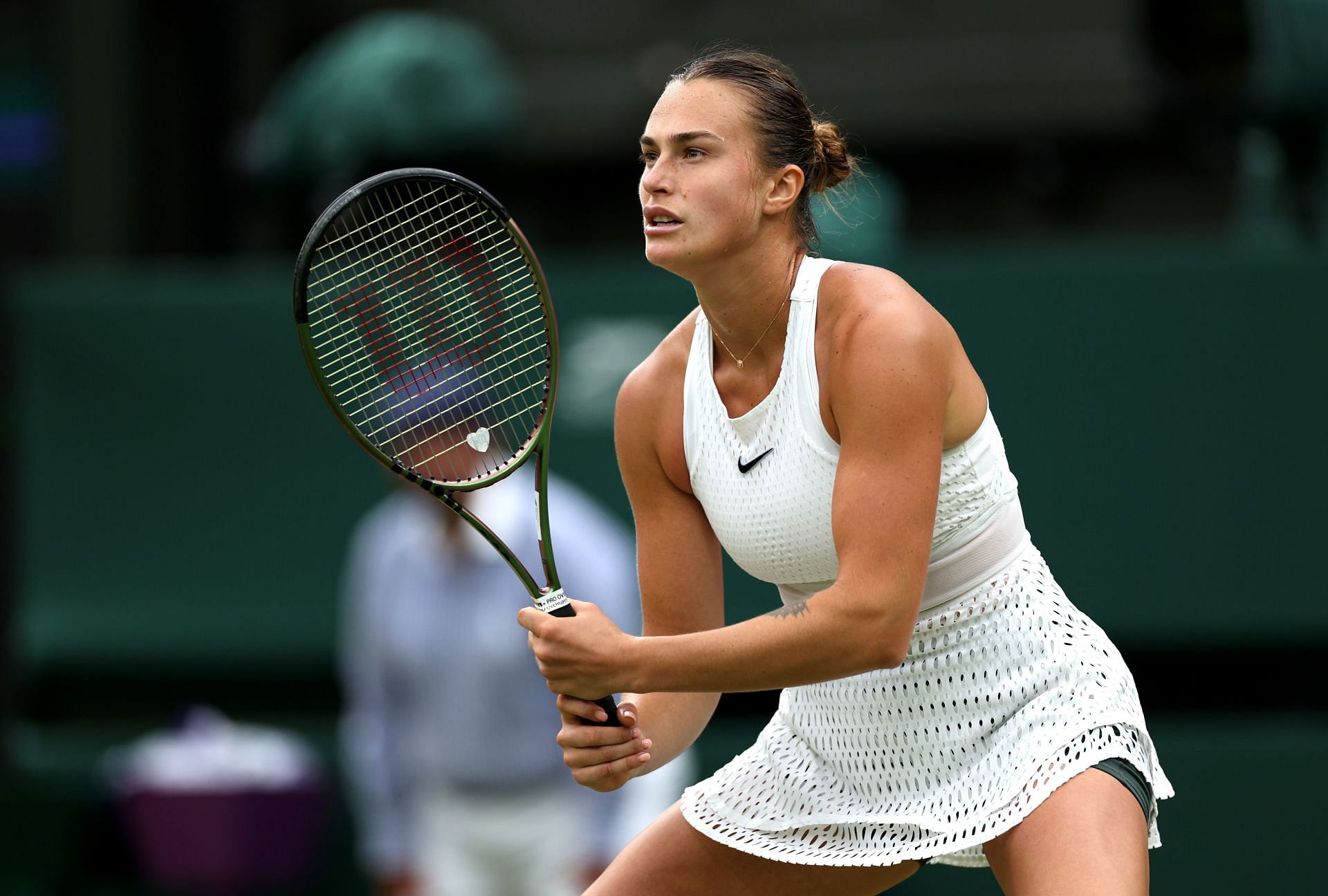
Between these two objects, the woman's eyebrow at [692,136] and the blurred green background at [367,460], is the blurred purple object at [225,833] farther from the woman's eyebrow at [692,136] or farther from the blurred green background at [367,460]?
the woman's eyebrow at [692,136]

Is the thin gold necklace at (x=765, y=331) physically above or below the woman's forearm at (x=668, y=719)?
above

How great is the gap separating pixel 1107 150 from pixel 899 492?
5.71 metres

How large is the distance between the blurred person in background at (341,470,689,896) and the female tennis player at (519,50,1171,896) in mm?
1905

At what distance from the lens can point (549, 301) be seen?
7.97ft

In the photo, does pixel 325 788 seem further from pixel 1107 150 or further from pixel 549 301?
pixel 1107 150

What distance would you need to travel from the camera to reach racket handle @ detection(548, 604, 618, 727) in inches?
87.0

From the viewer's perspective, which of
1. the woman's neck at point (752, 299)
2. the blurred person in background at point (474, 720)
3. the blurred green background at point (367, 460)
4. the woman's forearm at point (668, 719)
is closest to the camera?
the woman's neck at point (752, 299)

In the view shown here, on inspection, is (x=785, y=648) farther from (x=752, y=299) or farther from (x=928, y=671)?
(x=752, y=299)

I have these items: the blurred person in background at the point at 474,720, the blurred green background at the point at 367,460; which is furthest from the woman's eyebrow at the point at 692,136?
the blurred green background at the point at 367,460

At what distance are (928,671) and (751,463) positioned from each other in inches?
15.0

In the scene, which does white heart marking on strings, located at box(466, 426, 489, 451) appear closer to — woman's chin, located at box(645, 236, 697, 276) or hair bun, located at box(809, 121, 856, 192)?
woman's chin, located at box(645, 236, 697, 276)

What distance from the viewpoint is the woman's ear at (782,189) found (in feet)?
7.66

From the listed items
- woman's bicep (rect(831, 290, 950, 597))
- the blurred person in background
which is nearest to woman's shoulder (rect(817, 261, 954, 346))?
woman's bicep (rect(831, 290, 950, 597))

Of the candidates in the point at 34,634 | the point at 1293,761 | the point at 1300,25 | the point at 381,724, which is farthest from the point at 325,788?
the point at 1300,25
